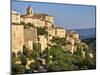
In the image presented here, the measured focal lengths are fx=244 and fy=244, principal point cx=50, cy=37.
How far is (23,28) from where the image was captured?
8.57ft

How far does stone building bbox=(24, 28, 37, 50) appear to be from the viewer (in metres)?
2.61

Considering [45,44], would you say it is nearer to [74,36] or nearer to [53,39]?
[53,39]

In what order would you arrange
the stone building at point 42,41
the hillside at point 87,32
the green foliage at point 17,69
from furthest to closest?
the hillside at point 87,32 → the stone building at point 42,41 → the green foliage at point 17,69

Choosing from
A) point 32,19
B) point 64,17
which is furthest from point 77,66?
point 32,19

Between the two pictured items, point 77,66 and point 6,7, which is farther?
point 77,66

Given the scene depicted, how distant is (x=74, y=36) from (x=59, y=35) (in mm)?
195

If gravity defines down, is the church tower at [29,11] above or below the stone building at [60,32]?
above

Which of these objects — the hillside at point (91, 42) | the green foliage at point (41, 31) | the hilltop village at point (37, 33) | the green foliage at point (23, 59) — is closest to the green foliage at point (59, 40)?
the hilltop village at point (37, 33)

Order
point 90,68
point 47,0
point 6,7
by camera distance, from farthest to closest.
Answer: point 90,68, point 47,0, point 6,7

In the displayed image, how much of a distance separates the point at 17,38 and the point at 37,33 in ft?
0.77

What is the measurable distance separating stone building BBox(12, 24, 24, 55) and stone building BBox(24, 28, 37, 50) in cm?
4

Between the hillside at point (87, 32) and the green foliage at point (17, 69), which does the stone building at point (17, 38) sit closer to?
the green foliage at point (17, 69)

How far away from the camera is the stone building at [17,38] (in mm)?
2559

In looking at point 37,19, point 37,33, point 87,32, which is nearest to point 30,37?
point 37,33
